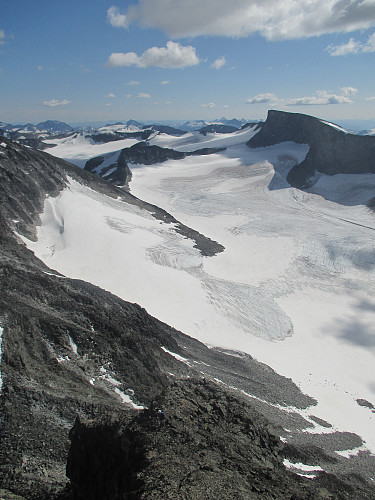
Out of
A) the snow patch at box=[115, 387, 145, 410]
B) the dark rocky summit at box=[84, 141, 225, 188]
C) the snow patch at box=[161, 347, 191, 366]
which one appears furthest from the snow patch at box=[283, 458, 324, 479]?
the dark rocky summit at box=[84, 141, 225, 188]

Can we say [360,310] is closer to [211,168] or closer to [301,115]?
[211,168]

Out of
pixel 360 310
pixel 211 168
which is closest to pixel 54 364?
pixel 360 310

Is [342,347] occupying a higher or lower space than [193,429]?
lower

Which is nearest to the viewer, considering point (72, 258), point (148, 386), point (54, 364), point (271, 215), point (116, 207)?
point (54, 364)

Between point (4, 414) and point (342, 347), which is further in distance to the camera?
point (342, 347)

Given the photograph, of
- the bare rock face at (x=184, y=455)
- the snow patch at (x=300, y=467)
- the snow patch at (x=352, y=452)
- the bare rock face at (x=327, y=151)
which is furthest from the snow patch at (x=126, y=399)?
the bare rock face at (x=327, y=151)

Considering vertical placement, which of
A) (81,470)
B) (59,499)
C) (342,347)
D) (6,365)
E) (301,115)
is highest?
(301,115)

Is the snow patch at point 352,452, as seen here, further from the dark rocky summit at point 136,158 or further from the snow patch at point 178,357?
the dark rocky summit at point 136,158
